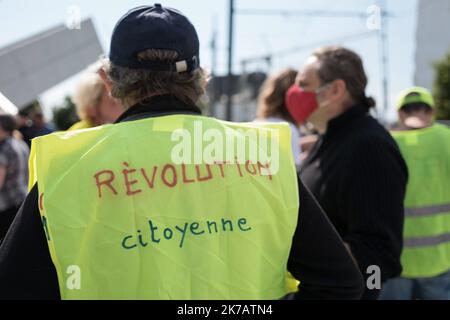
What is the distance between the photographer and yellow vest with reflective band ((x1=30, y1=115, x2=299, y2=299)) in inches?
42.2

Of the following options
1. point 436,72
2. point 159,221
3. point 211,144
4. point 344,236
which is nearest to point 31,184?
point 159,221

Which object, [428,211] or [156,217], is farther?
[428,211]

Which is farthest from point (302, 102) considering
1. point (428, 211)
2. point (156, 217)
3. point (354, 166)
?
point (156, 217)

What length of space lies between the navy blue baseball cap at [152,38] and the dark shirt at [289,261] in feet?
0.33

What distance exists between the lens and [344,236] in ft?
6.00

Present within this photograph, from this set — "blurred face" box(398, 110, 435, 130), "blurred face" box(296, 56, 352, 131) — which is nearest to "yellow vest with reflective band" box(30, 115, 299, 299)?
"blurred face" box(296, 56, 352, 131)

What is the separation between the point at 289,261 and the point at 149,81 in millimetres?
608

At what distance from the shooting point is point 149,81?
4.14 ft

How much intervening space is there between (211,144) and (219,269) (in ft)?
0.99

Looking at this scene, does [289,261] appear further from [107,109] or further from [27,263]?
[107,109]

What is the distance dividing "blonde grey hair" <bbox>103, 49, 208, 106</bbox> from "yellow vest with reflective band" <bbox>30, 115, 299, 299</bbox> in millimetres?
124

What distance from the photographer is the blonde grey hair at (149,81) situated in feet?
4.07

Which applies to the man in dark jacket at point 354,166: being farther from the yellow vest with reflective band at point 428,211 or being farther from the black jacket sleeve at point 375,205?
the yellow vest with reflective band at point 428,211

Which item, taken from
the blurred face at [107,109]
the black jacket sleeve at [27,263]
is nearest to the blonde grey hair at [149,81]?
the black jacket sleeve at [27,263]
